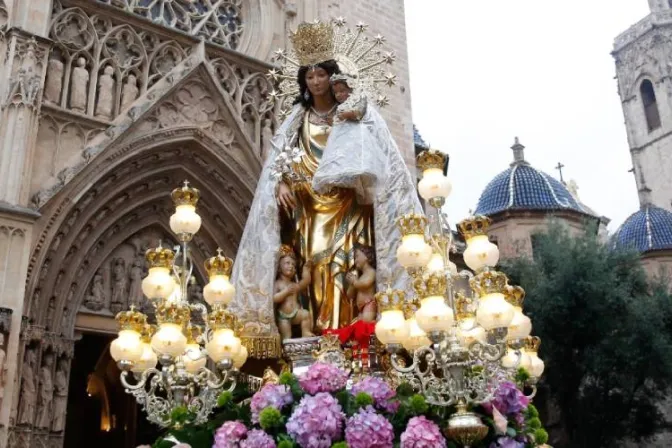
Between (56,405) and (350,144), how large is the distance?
7464mm

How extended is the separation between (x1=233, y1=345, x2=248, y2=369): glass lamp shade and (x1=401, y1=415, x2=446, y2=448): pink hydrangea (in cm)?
158

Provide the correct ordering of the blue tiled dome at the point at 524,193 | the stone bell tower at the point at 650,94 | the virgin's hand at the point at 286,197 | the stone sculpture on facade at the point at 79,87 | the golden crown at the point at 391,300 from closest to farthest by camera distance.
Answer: the golden crown at the point at 391,300, the virgin's hand at the point at 286,197, the stone sculpture on facade at the point at 79,87, the blue tiled dome at the point at 524,193, the stone bell tower at the point at 650,94

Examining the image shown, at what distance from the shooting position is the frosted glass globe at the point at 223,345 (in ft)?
16.6

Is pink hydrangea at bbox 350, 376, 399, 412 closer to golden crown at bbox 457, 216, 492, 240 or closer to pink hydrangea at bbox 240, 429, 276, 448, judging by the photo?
pink hydrangea at bbox 240, 429, 276, 448

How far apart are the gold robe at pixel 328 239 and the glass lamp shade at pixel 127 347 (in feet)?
4.51

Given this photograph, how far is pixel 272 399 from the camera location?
429cm

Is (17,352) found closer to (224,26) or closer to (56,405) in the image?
(56,405)

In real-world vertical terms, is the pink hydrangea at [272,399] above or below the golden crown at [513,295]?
below

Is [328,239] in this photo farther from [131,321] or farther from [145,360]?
[145,360]

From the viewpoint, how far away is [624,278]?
18875 mm

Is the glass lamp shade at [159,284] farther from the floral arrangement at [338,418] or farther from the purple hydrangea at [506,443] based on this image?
the purple hydrangea at [506,443]

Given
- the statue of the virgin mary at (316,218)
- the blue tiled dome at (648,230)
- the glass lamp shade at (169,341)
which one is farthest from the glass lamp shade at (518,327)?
the blue tiled dome at (648,230)

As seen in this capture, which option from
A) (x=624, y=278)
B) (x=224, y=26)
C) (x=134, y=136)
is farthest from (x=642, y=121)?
(x=134, y=136)

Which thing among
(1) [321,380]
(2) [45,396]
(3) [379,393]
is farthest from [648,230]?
(1) [321,380]
